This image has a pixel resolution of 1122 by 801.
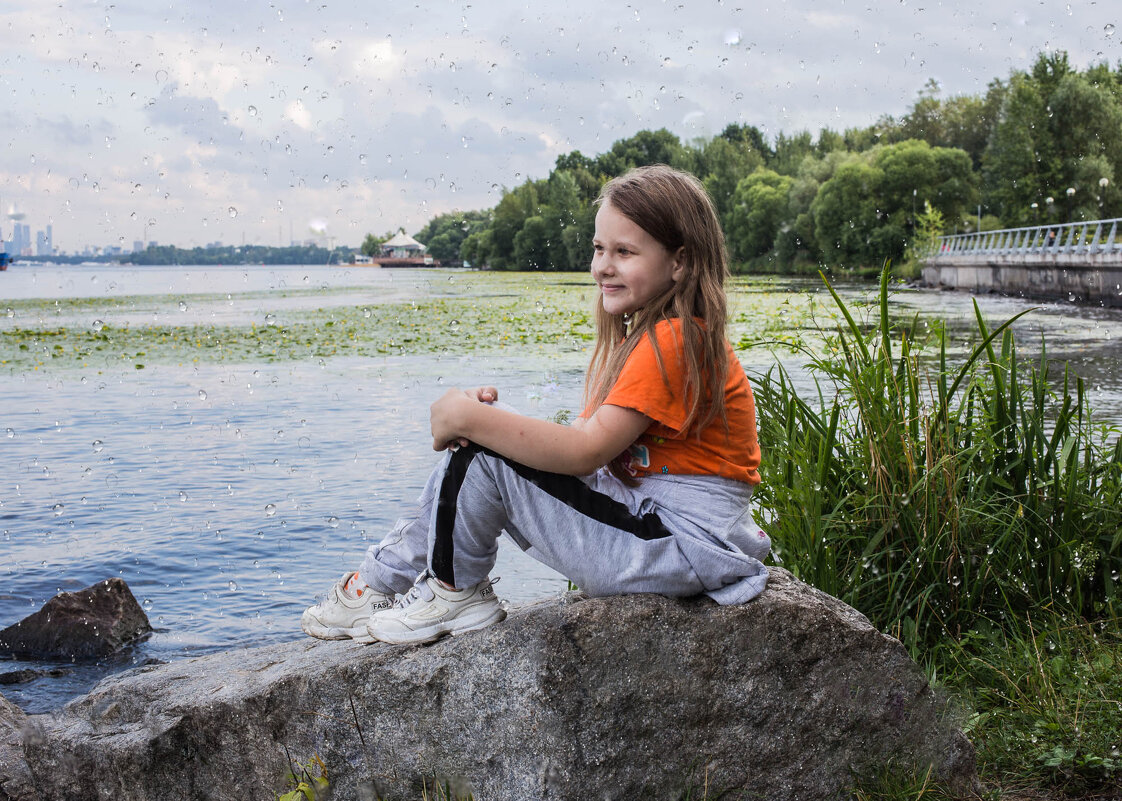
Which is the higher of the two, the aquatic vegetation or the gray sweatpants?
the gray sweatpants

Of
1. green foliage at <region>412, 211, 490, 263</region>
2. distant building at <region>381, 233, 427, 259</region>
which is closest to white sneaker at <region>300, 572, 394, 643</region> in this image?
green foliage at <region>412, 211, 490, 263</region>

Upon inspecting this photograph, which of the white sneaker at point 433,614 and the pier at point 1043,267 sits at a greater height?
the pier at point 1043,267

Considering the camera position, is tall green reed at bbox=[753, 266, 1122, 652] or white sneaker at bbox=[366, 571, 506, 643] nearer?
white sneaker at bbox=[366, 571, 506, 643]

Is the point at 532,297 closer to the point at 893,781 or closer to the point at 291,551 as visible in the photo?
the point at 291,551

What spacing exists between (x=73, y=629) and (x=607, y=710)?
431cm

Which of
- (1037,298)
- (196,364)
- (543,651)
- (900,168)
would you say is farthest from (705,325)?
(900,168)

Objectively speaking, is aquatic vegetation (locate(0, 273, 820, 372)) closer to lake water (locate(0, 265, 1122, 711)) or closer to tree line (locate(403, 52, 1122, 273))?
lake water (locate(0, 265, 1122, 711))

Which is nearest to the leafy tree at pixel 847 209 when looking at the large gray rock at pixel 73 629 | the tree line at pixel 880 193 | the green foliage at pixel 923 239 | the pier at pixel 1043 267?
the tree line at pixel 880 193

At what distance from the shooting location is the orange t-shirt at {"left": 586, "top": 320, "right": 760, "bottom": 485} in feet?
8.36

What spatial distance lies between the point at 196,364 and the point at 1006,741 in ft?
52.2

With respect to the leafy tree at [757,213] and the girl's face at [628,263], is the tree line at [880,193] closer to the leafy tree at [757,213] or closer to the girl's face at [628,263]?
the leafy tree at [757,213]

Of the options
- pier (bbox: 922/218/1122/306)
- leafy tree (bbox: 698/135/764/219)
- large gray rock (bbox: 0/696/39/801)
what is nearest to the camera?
large gray rock (bbox: 0/696/39/801)

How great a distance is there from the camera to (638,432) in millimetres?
2562

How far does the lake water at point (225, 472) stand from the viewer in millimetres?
6648
